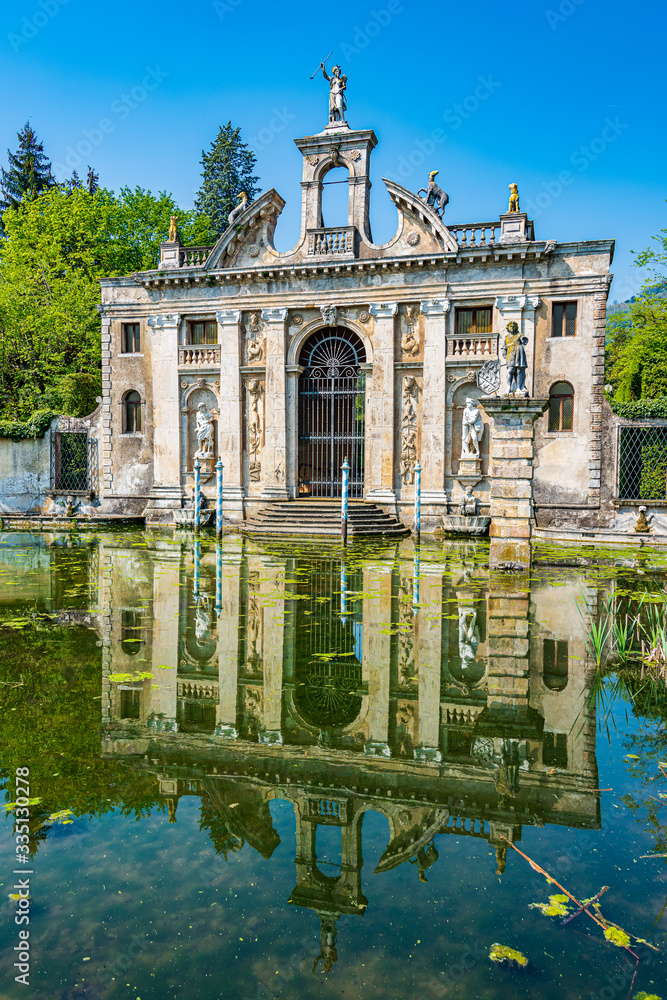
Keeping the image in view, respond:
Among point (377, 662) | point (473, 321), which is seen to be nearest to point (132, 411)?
point (473, 321)

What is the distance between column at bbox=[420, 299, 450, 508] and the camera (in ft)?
63.2

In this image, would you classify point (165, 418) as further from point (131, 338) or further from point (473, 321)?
point (473, 321)

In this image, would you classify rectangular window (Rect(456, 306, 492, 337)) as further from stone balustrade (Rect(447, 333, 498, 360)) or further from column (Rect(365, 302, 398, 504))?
column (Rect(365, 302, 398, 504))

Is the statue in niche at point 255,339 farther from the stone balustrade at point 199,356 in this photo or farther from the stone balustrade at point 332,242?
the stone balustrade at point 332,242

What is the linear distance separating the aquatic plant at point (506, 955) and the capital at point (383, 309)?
717 inches

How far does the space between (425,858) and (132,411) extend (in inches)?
829

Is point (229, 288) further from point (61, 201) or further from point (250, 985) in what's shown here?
point (250, 985)

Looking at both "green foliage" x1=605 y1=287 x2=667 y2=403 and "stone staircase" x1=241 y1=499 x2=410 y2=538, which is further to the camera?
"green foliage" x1=605 y1=287 x2=667 y2=403

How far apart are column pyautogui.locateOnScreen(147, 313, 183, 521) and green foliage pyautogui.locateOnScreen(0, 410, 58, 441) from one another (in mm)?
4101

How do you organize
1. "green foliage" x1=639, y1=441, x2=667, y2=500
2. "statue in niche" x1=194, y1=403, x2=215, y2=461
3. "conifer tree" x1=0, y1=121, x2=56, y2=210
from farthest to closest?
"conifer tree" x1=0, y1=121, x2=56, y2=210, "statue in niche" x1=194, y1=403, x2=215, y2=461, "green foliage" x1=639, y1=441, x2=667, y2=500

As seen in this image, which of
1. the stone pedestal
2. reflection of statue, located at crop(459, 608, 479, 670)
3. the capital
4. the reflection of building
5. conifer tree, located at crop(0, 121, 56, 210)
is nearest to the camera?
the reflection of building

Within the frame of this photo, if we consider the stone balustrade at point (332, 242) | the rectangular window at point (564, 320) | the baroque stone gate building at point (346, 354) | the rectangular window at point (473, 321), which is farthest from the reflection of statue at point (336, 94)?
the rectangular window at point (564, 320)

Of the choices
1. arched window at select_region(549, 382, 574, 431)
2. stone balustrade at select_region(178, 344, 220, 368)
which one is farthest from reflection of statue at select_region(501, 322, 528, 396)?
stone balustrade at select_region(178, 344, 220, 368)

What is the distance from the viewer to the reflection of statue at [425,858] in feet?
11.4
